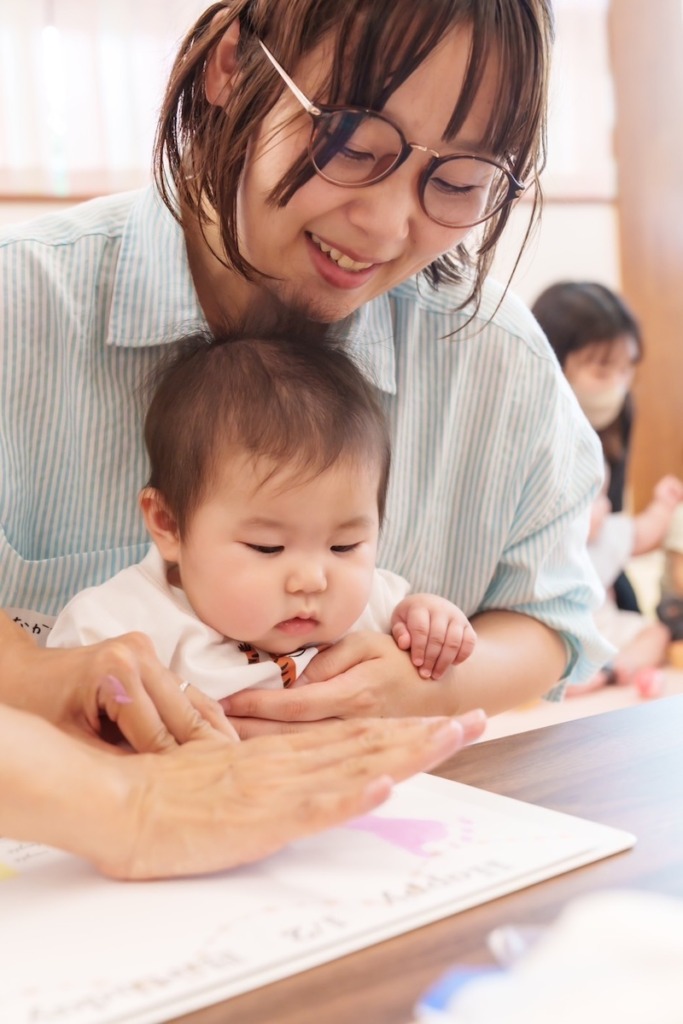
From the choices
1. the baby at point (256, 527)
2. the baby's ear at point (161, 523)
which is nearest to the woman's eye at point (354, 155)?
the baby at point (256, 527)

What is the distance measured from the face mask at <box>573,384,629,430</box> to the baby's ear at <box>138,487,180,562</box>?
8.11ft

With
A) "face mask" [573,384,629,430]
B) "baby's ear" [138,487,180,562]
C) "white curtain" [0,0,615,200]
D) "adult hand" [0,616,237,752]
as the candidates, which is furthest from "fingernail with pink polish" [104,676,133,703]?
"white curtain" [0,0,615,200]

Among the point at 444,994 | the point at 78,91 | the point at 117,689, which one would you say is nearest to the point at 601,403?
the point at 78,91

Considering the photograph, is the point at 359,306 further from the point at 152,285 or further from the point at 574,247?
the point at 574,247

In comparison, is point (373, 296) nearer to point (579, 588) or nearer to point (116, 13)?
point (579, 588)

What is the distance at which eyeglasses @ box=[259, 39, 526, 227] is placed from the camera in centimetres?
107

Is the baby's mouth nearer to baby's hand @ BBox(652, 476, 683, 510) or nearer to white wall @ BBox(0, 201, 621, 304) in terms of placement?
baby's hand @ BBox(652, 476, 683, 510)

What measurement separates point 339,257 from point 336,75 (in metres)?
0.19

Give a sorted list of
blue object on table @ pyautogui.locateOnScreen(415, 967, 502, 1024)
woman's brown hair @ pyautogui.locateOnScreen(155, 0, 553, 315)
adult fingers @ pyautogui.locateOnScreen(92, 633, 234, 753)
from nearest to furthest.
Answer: blue object on table @ pyautogui.locateOnScreen(415, 967, 502, 1024)
adult fingers @ pyautogui.locateOnScreen(92, 633, 234, 753)
woman's brown hair @ pyautogui.locateOnScreen(155, 0, 553, 315)

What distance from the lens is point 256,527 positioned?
1141mm

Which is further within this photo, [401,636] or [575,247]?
[575,247]

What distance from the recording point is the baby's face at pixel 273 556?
1.14 m

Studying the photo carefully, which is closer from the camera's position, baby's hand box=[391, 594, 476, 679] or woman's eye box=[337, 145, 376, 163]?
woman's eye box=[337, 145, 376, 163]

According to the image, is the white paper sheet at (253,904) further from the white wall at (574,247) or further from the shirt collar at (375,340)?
the white wall at (574,247)
